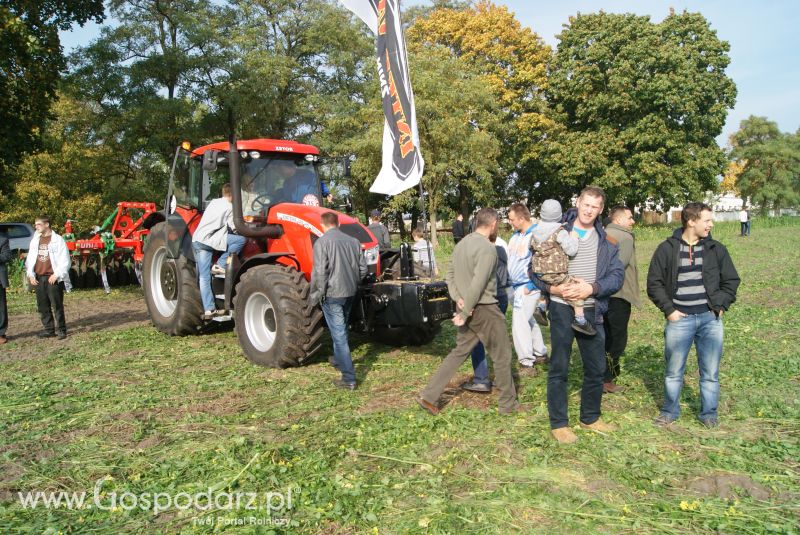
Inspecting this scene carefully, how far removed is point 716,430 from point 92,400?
17.9 ft

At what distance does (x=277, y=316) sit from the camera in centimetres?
622

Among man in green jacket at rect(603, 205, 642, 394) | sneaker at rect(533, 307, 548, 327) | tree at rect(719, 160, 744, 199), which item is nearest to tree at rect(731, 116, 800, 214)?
tree at rect(719, 160, 744, 199)

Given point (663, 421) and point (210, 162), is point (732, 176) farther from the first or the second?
point (210, 162)

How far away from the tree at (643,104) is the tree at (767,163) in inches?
1088

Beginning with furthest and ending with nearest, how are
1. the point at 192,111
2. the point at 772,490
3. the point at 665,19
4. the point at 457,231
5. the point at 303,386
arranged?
1. the point at 665,19
2. the point at 192,111
3. the point at 457,231
4. the point at 303,386
5. the point at 772,490

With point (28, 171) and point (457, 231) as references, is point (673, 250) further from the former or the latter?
point (28, 171)

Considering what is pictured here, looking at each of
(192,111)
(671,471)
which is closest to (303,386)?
(671,471)

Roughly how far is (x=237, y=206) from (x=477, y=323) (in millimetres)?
3291

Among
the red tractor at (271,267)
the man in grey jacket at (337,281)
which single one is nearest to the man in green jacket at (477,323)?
the red tractor at (271,267)

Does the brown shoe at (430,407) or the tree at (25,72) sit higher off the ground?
the tree at (25,72)

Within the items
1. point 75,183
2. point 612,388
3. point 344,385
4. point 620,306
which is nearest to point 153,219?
point 344,385

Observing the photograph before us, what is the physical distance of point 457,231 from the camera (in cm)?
1595

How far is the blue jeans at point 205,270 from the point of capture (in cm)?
746

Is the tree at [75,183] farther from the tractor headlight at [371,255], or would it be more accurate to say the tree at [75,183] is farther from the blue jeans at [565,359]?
the blue jeans at [565,359]
